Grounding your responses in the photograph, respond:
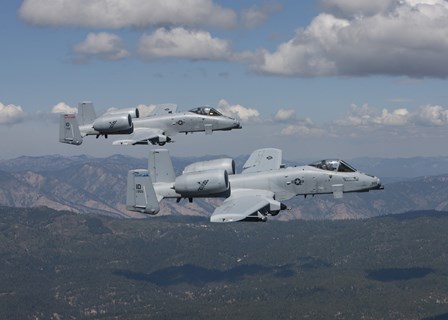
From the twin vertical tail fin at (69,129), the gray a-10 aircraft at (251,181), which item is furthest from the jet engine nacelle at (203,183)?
the twin vertical tail fin at (69,129)

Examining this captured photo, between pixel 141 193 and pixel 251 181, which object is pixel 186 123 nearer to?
pixel 251 181

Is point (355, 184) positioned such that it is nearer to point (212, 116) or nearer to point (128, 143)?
point (212, 116)

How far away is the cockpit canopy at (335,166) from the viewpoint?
8519cm

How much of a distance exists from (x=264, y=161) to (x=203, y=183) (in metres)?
18.0

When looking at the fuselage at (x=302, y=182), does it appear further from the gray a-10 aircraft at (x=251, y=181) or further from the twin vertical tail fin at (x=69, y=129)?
the twin vertical tail fin at (x=69, y=129)

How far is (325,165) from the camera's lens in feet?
281

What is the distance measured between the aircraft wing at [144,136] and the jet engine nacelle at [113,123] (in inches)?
84.0

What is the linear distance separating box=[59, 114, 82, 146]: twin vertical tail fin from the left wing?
20421mm

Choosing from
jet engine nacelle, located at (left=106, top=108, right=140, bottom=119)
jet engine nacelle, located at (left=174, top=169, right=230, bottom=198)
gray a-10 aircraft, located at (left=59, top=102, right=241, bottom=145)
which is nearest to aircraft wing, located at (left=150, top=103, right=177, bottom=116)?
gray a-10 aircraft, located at (left=59, top=102, right=241, bottom=145)

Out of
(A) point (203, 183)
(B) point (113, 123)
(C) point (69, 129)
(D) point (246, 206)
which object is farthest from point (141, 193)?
(D) point (246, 206)

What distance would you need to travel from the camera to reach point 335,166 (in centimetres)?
8544

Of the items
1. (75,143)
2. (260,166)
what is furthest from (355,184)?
(75,143)

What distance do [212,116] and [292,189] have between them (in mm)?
18869

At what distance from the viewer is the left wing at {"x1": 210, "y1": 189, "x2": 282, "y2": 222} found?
6825 cm
